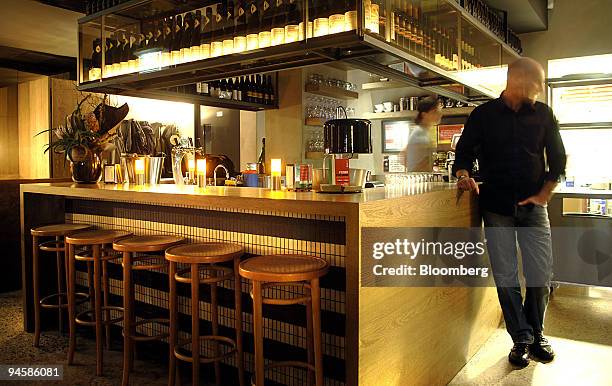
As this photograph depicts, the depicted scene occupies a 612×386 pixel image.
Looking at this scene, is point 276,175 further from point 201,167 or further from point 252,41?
point 252,41

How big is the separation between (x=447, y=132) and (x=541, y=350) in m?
3.34

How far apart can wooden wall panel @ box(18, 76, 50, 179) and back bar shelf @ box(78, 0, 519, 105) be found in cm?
166

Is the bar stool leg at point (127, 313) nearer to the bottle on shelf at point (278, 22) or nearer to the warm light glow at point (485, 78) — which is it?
the bottle on shelf at point (278, 22)

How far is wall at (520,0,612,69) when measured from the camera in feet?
15.7

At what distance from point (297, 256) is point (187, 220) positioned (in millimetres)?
1006

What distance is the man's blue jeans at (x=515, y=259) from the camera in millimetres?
2764

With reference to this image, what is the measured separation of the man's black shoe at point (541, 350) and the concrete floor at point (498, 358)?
0.04 m

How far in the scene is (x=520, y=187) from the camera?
2.74m

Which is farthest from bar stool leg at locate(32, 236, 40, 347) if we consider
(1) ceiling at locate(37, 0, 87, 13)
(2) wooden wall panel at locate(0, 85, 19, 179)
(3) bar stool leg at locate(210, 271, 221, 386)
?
(2) wooden wall panel at locate(0, 85, 19, 179)

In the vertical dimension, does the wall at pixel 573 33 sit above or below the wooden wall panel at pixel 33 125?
above

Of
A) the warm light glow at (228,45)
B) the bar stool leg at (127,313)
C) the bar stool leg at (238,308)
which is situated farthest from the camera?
the warm light glow at (228,45)

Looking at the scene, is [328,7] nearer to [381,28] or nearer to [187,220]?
[381,28]

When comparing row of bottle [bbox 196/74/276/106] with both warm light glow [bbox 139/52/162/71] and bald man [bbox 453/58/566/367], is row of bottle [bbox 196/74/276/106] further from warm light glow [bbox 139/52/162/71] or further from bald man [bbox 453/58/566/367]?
bald man [bbox 453/58/566/367]

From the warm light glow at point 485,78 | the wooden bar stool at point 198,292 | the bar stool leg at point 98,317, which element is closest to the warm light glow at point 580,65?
the warm light glow at point 485,78
